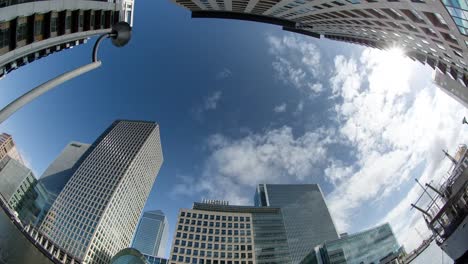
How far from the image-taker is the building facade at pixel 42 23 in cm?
1941

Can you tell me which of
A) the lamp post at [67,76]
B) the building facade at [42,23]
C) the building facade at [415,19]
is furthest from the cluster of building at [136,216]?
the lamp post at [67,76]

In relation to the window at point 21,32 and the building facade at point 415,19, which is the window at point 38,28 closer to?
the window at point 21,32

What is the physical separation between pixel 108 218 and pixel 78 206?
701 inches

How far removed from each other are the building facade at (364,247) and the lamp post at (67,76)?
106m

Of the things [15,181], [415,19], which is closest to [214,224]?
[415,19]

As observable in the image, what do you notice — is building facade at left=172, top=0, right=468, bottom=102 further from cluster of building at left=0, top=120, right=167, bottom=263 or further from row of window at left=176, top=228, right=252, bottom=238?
cluster of building at left=0, top=120, right=167, bottom=263

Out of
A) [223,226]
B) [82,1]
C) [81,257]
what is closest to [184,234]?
[223,226]

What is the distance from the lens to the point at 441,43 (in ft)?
84.8

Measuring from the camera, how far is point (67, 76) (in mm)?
6148

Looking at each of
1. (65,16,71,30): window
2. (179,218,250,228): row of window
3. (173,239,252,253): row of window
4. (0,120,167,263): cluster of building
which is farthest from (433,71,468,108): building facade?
(0,120,167,263): cluster of building

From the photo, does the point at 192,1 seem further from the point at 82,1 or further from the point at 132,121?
the point at 132,121

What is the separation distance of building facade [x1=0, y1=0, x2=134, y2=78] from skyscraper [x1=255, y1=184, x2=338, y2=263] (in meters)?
156

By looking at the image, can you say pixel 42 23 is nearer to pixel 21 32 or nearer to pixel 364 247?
pixel 21 32

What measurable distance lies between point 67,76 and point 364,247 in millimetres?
110027
